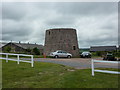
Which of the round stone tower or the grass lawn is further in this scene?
the round stone tower

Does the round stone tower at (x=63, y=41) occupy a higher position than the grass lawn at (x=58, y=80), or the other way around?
the round stone tower at (x=63, y=41)

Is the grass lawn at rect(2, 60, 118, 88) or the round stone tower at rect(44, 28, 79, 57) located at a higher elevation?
the round stone tower at rect(44, 28, 79, 57)

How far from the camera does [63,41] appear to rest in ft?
117

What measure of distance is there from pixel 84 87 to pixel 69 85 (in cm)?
59

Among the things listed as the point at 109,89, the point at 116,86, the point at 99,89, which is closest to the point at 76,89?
the point at 99,89

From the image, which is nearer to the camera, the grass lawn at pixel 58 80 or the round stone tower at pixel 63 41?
the grass lawn at pixel 58 80

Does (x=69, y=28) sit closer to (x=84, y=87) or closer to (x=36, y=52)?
(x=36, y=52)

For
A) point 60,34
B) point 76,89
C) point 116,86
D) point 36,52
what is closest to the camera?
point 76,89

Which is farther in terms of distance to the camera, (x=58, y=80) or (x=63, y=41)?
(x=63, y=41)

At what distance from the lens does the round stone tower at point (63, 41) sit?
35500 mm

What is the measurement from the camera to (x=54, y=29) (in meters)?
36.6

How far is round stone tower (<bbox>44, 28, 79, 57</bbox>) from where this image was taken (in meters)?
35.5

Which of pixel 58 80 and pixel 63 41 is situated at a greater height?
pixel 63 41

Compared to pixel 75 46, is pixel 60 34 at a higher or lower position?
higher
